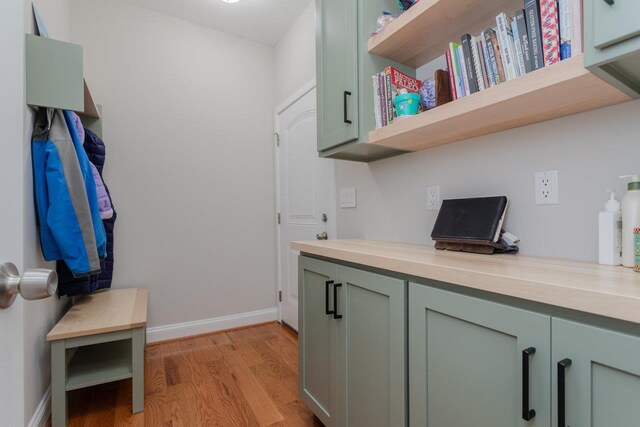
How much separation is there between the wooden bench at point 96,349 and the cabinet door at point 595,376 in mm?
1815

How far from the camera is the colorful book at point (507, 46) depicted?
0.97m

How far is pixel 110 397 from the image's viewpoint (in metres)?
1.85

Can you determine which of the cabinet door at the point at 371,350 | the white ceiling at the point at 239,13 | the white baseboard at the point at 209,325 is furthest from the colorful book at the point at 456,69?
the white baseboard at the point at 209,325

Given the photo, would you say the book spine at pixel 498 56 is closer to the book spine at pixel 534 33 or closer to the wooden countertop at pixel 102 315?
the book spine at pixel 534 33

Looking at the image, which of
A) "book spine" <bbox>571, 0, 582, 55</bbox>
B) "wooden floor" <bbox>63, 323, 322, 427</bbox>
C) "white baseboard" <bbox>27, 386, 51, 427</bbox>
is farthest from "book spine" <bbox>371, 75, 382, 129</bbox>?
"white baseboard" <bbox>27, 386, 51, 427</bbox>

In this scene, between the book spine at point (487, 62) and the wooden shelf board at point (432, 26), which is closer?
the book spine at point (487, 62)

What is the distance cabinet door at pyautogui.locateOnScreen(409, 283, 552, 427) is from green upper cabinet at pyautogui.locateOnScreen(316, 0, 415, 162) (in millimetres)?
834

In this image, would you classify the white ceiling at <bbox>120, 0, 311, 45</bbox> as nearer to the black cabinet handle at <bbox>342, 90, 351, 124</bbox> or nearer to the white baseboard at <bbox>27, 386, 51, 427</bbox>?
the black cabinet handle at <bbox>342, 90, 351, 124</bbox>

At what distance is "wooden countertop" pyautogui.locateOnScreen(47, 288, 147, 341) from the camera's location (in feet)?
5.20

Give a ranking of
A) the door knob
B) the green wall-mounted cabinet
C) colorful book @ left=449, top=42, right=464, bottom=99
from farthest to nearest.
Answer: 1. the green wall-mounted cabinet
2. colorful book @ left=449, top=42, right=464, bottom=99
3. the door knob

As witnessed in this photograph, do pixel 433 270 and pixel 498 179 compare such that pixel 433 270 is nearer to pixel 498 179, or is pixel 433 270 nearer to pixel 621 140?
pixel 498 179

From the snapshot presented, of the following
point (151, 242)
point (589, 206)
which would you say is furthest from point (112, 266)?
point (589, 206)

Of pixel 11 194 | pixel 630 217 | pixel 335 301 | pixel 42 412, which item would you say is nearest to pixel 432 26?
pixel 630 217

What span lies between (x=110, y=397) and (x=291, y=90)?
8.53 feet
